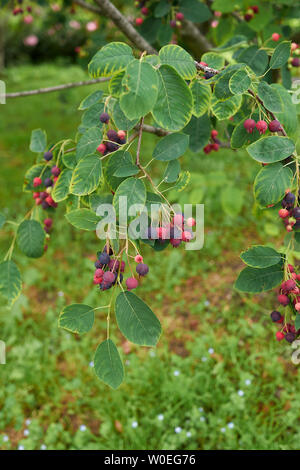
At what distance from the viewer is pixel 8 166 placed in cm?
526

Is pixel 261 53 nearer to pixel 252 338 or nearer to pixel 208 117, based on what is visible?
Answer: pixel 208 117

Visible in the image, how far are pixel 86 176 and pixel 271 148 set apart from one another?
0.41 m

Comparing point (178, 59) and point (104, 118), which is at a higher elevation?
point (178, 59)

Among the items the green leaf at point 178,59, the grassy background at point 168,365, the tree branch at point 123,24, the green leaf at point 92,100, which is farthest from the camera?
the grassy background at point 168,365

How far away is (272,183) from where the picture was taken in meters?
0.88

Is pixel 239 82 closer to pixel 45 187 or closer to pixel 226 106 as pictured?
pixel 226 106

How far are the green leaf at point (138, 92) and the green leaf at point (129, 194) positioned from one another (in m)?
0.15

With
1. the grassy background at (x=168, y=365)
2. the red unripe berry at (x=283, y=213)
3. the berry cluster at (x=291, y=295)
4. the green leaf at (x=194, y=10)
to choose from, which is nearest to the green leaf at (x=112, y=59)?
the red unripe berry at (x=283, y=213)

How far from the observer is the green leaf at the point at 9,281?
114cm

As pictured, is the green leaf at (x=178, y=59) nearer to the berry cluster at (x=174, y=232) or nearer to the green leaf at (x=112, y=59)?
the green leaf at (x=112, y=59)

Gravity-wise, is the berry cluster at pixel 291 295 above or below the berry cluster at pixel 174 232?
below

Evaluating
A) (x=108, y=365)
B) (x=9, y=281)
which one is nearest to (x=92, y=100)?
(x=9, y=281)

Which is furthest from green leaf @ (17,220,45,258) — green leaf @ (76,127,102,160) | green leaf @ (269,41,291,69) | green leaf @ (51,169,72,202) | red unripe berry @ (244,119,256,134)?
green leaf @ (269,41,291,69)
